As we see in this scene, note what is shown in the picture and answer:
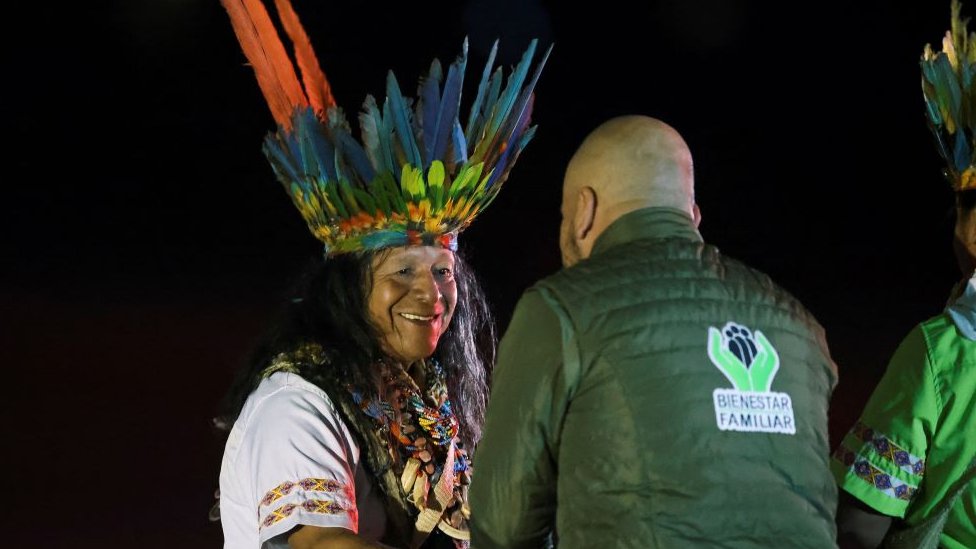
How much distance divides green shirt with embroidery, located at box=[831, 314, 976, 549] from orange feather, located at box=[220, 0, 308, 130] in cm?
152

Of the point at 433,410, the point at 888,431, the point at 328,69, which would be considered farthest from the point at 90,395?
the point at 888,431

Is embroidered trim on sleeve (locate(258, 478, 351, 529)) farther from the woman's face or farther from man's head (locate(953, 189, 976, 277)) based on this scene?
man's head (locate(953, 189, 976, 277))

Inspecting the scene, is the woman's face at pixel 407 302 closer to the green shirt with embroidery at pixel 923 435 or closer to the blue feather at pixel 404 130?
the blue feather at pixel 404 130

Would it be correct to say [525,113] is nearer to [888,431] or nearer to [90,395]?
[888,431]

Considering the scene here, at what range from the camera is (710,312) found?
1789 mm

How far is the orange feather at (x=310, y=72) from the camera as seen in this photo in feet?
9.82

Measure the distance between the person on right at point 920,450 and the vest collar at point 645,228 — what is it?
2.16 feet

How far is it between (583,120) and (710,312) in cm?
401

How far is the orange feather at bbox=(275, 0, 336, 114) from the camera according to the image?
9.82ft

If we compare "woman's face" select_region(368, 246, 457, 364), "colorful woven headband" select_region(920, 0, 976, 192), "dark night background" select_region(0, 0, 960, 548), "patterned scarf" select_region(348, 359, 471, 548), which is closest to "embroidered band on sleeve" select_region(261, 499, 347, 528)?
"patterned scarf" select_region(348, 359, 471, 548)

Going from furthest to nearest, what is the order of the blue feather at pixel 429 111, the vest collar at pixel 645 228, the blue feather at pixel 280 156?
the blue feather at pixel 280 156
the blue feather at pixel 429 111
the vest collar at pixel 645 228

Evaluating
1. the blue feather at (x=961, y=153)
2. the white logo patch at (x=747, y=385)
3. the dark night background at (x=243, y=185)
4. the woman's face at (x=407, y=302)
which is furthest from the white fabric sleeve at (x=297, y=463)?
the dark night background at (x=243, y=185)

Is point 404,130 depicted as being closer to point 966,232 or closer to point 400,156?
point 400,156

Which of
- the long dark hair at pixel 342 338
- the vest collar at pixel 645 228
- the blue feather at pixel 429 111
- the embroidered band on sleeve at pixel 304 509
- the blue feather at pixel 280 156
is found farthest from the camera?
the blue feather at pixel 280 156
